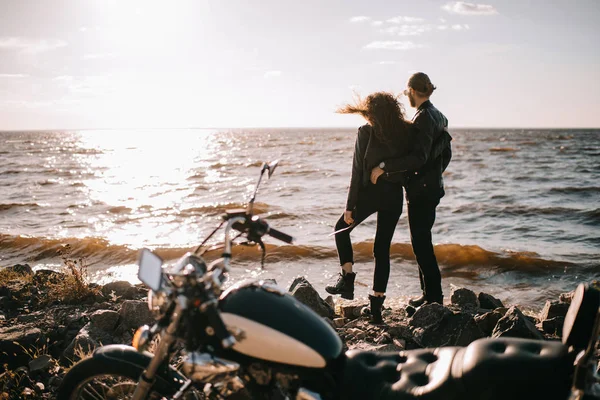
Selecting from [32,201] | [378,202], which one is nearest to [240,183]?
[32,201]

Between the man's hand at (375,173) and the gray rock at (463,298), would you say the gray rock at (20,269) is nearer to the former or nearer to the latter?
the man's hand at (375,173)

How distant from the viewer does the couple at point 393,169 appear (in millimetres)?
4871

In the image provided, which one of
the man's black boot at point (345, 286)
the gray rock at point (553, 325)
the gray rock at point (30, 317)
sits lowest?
the gray rock at point (553, 325)

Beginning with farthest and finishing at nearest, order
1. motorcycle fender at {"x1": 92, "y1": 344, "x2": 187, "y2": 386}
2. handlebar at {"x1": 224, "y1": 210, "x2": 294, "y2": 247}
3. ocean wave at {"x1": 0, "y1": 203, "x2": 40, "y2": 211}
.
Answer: ocean wave at {"x1": 0, "y1": 203, "x2": 40, "y2": 211}
motorcycle fender at {"x1": 92, "y1": 344, "x2": 187, "y2": 386}
handlebar at {"x1": 224, "y1": 210, "x2": 294, "y2": 247}

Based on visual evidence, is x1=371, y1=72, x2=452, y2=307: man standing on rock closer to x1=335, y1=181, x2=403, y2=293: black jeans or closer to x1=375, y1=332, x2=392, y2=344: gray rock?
x1=335, y1=181, x2=403, y2=293: black jeans

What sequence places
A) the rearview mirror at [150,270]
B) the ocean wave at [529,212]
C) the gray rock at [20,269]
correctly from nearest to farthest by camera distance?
the rearview mirror at [150,270] → the gray rock at [20,269] → the ocean wave at [529,212]

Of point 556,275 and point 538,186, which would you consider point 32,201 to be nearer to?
point 556,275

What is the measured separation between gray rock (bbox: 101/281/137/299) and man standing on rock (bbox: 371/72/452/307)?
13.0 ft

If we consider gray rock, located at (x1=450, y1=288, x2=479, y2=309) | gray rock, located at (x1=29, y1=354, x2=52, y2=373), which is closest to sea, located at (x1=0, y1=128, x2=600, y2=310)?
gray rock, located at (x1=450, y1=288, x2=479, y2=309)

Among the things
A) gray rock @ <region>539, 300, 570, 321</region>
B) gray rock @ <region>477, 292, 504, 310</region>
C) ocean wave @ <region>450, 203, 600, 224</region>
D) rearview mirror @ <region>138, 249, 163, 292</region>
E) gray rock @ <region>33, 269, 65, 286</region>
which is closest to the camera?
rearview mirror @ <region>138, 249, 163, 292</region>

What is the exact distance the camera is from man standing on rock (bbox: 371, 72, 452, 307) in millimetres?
4863

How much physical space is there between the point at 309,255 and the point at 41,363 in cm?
672

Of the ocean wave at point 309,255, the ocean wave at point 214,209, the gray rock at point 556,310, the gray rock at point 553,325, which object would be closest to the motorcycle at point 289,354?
the gray rock at point 553,325

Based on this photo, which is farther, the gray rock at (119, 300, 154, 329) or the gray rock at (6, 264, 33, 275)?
the gray rock at (6, 264, 33, 275)
